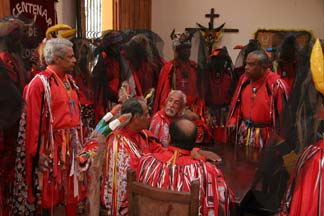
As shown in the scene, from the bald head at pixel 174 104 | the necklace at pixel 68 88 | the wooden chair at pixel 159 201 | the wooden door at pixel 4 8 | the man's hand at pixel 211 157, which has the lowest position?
the man's hand at pixel 211 157

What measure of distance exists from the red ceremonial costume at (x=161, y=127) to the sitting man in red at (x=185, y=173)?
981mm

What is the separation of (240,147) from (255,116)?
0.35 meters

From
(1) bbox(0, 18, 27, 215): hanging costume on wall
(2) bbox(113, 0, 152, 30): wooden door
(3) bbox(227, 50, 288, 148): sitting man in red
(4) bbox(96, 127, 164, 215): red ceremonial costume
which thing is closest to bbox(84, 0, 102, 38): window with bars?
(2) bbox(113, 0, 152, 30): wooden door

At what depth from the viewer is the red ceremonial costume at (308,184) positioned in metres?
1.73

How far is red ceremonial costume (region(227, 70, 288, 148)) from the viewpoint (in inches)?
128

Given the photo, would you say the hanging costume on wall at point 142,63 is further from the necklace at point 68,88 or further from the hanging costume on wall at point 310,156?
the hanging costume on wall at point 310,156

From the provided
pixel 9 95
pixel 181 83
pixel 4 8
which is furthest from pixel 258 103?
pixel 4 8

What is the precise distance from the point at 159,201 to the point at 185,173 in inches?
9.6

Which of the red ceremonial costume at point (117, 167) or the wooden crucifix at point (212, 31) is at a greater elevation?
the wooden crucifix at point (212, 31)

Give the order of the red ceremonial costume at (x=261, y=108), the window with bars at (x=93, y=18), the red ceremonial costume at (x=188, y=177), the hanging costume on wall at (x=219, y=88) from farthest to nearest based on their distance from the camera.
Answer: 1. the window with bars at (x=93, y=18)
2. the hanging costume on wall at (x=219, y=88)
3. the red ceremonial costume at (x=261, y=108)
4. the red ceremonial costume at (x=188, y=177)

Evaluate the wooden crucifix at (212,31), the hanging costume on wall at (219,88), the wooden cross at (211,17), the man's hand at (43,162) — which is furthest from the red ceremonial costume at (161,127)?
the wooden cross at (211,17)

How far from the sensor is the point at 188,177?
1.94 metres

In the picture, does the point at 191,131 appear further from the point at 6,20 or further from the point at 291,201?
the point at 6,20

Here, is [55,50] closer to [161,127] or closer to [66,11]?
[161,127]
